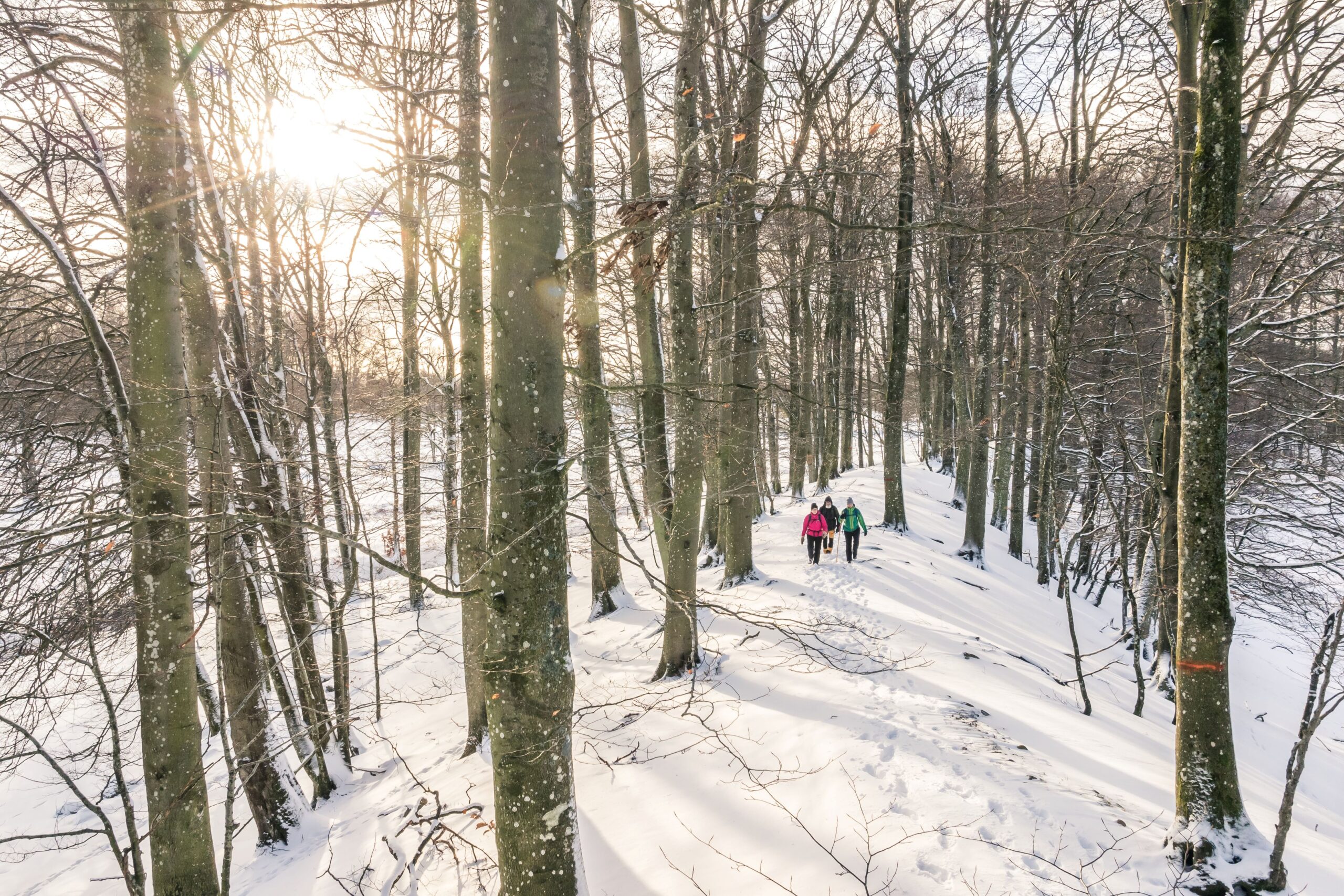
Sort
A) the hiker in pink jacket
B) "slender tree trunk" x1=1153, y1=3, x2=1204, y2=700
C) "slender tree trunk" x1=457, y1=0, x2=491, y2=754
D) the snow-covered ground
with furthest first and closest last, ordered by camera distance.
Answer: the hiker in pink jacket, "slender tree trunk" x1=1153, y1=3, x2=1204, y2=700, "slender tree trunk" x1=457, y1=0, x2=491, y2=754, the snow-covered ground

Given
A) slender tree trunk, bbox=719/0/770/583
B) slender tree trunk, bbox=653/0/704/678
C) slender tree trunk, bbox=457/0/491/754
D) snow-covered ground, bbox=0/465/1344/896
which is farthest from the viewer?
slender tree trunk, bbox=719/0/770/583

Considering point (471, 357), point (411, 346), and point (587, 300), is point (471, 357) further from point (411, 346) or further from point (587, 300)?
point (411, 346)

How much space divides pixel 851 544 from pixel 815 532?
0.80 m

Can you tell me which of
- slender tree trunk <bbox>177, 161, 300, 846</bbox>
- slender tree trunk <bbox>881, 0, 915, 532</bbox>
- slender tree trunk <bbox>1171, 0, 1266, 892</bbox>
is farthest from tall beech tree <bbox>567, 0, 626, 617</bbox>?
slender tree trunk <bbox>881, 0, 915, 532</bbox>

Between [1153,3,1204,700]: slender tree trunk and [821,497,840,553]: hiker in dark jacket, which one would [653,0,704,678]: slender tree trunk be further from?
[821,497,840,553]: hiker in dark jacket

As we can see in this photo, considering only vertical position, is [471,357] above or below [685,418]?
above

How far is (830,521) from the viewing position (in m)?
12.2

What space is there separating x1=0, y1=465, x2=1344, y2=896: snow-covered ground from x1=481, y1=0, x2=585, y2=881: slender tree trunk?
817mm

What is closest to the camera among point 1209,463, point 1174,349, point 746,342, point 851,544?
point 1209,463

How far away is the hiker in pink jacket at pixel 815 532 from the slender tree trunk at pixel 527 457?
9161 millimetres

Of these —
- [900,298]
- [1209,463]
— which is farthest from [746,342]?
[900,298]

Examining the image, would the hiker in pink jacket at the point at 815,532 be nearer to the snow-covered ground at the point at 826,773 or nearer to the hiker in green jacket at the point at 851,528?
the hiker in green jacket at the point at 851,528

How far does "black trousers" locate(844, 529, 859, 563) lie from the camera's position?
11.8 m

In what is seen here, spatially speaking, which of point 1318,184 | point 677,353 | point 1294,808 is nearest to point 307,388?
point 677,353
